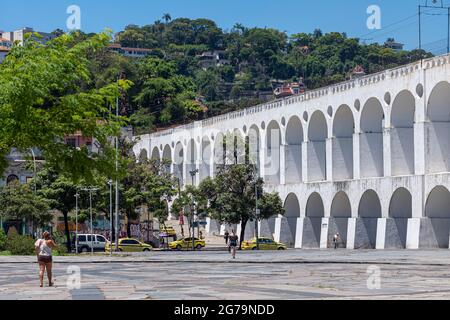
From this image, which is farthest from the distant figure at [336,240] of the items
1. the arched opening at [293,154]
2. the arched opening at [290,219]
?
the arched opening at [293,154]

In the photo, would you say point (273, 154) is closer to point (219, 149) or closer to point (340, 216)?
point (219, 149)

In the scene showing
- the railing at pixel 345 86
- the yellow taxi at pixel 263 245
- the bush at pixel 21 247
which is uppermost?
the railing at pixel 345 86

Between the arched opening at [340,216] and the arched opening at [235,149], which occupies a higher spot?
the arched opening at [235,149]

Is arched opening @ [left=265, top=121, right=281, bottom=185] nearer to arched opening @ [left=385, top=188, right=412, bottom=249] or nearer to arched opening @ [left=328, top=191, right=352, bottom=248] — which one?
arched opening @ [left=328, top=191, right=352, bottom=248]

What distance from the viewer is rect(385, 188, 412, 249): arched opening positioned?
60.7 m

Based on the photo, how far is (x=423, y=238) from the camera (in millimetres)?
56812

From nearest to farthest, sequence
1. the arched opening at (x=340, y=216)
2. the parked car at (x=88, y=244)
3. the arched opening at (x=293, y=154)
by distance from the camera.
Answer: the parked car at (x=88, y=244)
the arched opening at (x=340, y=216)
the arched opening at (x=293, y=154)

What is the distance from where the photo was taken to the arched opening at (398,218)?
199 ft

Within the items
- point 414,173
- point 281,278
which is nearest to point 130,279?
point 281,278

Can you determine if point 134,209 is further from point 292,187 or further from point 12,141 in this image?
point 12,141

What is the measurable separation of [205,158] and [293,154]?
2070 centimetres

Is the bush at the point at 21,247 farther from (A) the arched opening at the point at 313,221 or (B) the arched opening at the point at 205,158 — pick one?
(B) the arched opening at the point at 205,158

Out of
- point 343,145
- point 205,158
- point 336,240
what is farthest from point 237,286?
point 205,158

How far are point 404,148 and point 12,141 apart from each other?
43244 millimetres
